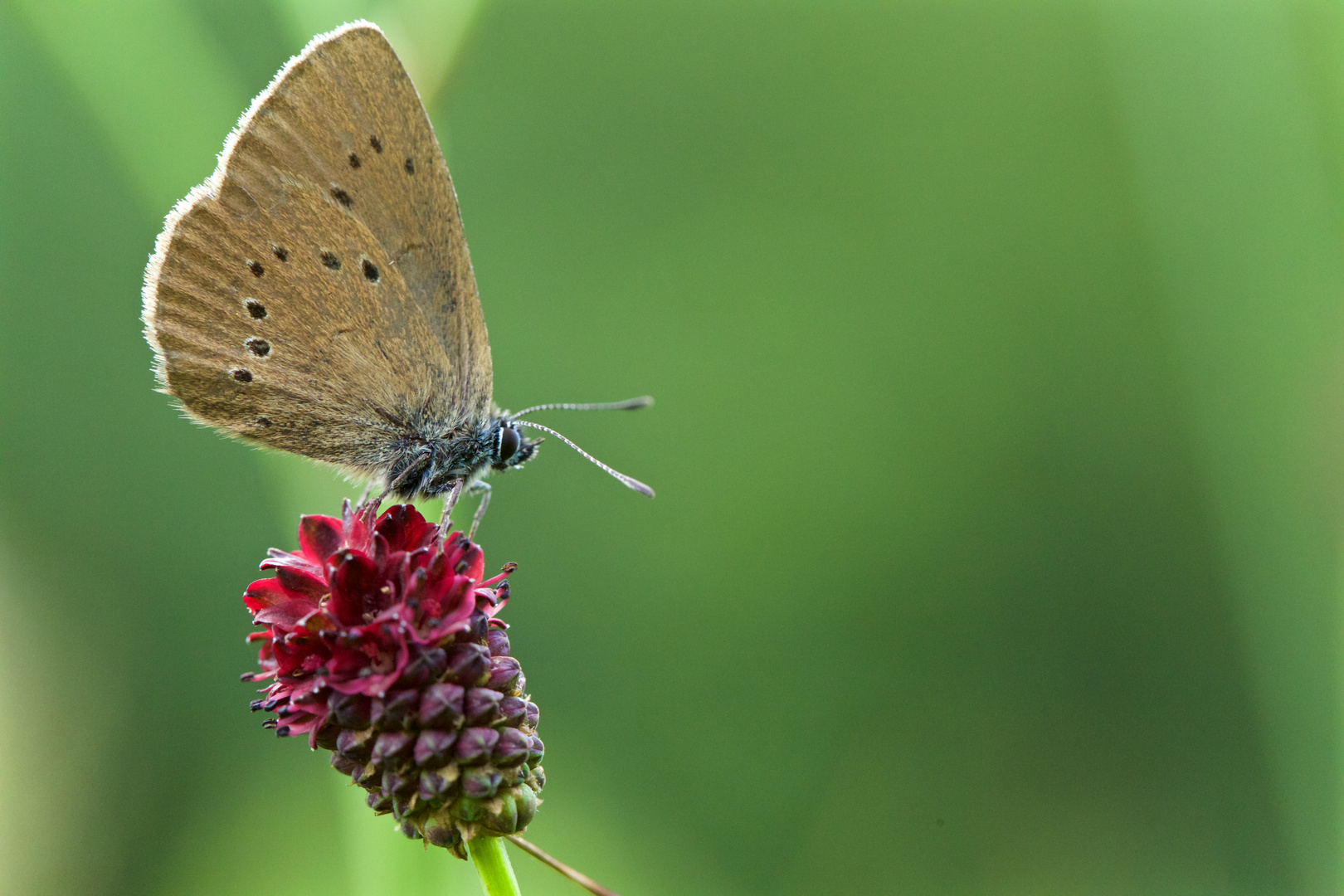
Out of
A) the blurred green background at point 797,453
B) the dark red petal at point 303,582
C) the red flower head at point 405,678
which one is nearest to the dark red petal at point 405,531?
the red flower head at point 405,678

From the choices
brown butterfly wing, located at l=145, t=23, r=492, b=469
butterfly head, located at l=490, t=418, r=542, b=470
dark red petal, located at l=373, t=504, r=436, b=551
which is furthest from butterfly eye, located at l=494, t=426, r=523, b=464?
dark red petal, located at l=373, t=504, r=436, b=551

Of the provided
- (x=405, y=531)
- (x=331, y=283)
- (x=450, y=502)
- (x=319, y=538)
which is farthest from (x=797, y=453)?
(x=319, y=538)

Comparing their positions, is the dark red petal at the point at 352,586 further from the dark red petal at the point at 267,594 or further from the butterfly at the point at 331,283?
the butterfly at the point at 331,283

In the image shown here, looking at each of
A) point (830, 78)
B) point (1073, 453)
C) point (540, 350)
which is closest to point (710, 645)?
point (540, 350)

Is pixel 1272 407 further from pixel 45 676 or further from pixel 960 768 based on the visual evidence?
pixel 45 676

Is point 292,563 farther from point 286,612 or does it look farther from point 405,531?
point 405,531

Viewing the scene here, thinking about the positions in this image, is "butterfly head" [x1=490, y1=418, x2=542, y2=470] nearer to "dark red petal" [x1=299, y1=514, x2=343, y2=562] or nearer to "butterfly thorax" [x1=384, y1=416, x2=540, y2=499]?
"butterfly thorax" [x1=384, y1=416, x2=540, y2=499]
